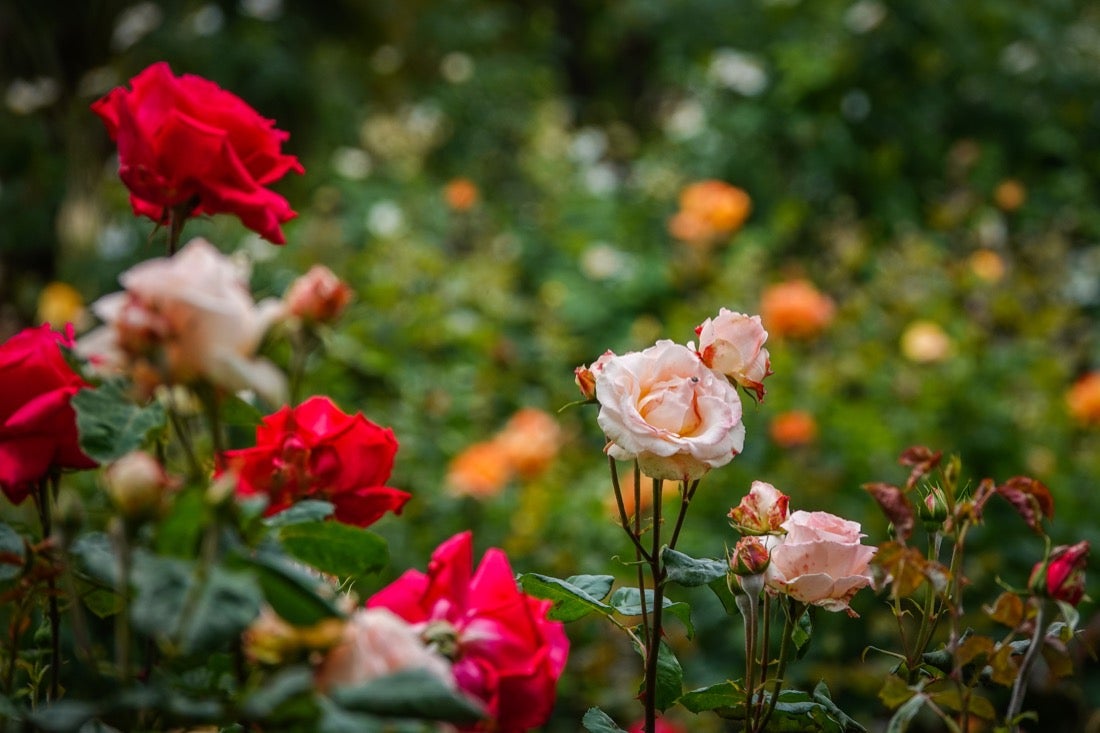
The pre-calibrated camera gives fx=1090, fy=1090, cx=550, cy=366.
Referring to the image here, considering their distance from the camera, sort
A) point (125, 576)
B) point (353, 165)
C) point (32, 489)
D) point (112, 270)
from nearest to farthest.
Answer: point (125, 576) < point (32, 489) < point (112, 270) < point (353, 165)

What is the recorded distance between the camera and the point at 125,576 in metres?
0.33

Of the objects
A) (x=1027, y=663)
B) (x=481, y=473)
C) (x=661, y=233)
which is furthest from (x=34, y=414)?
(x=661, y=233)

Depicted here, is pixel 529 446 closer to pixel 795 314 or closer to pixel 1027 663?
pixel 795 314

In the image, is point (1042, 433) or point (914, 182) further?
point (914, 182)

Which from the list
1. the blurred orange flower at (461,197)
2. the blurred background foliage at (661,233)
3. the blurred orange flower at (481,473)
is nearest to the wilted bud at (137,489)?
the blurred background foliage at (661,233)

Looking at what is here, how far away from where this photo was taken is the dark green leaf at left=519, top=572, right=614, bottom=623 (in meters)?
0.52

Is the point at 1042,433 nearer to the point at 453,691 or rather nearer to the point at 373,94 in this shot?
the point at 453,691

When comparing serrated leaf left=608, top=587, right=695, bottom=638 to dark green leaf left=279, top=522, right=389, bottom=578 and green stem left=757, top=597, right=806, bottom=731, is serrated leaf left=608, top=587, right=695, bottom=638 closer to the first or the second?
green stem left=757, top=597, right=806, bottom=731

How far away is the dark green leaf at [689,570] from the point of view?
50cm

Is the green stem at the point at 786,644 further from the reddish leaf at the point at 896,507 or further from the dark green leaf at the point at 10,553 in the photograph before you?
the dark green leaf at the point at 10,553

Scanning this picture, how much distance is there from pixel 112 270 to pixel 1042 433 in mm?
2147

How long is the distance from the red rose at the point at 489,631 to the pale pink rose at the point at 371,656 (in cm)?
5

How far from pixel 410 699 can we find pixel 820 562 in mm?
235

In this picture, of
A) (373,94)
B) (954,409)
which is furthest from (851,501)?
(373,94)
